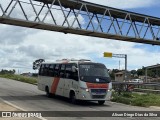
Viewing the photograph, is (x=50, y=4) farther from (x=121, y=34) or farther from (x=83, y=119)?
(x=83, y=119)

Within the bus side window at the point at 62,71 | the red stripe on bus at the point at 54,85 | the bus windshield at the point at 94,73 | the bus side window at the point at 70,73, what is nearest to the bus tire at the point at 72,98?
the bus side window at the point at 70,73

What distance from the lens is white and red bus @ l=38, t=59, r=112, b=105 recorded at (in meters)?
22.8

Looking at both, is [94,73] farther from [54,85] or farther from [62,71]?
[54,85]

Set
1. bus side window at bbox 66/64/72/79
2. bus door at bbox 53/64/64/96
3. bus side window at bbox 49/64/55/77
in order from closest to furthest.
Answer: bus side window at bbox 66/64/72/79 → bus door at bbox 53/64/64/96 → bus side window at bbox 49/64/55/77

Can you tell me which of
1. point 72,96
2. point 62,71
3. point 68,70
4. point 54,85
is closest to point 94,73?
point 72,96

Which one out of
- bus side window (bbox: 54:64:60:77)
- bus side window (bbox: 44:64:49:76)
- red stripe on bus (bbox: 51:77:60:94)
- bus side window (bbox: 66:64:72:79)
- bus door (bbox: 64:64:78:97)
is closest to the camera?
bus door (bbox: 64:64:78:97)

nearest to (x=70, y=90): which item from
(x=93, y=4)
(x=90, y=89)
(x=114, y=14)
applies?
(x=90, y=89)

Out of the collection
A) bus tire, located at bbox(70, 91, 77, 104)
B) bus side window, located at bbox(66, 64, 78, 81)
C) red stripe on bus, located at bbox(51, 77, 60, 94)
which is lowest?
bus tire, located at bbox(70, 91, 77, 104)

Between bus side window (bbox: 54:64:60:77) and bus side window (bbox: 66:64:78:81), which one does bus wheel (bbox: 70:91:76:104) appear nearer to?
bus side window (bbox: 66:64:78:81)

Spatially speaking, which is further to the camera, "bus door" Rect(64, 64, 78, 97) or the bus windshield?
"bus door" Rect(64, 64, 78, 97)

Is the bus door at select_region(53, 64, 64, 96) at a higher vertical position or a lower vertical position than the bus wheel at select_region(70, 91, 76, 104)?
higher

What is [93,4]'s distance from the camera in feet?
114

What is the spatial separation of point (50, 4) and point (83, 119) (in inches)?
686

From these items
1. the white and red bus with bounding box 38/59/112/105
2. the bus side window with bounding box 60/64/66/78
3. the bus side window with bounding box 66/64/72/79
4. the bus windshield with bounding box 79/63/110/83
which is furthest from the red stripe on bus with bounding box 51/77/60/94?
the bus windshield with bounding box 79/63/110/83
